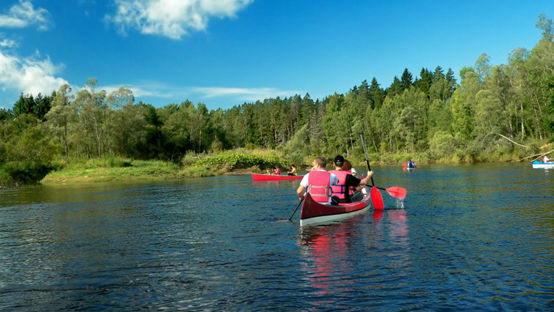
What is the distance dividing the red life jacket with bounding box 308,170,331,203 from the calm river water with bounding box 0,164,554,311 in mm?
1060

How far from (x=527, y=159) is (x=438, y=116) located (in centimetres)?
3462

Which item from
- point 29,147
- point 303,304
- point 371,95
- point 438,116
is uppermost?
point 371,95

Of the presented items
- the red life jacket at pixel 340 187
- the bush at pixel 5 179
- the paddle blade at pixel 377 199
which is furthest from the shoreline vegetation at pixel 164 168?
the red life jacket at pixel 340 187

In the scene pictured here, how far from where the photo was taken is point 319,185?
1246 cm

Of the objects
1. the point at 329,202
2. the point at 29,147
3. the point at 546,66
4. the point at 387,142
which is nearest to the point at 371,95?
the point at 387,142

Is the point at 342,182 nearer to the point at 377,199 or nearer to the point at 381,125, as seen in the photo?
the point at 377,199

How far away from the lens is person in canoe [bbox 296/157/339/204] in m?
12.3

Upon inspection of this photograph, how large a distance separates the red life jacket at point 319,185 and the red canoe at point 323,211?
1.17 feet

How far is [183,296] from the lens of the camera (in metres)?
6.40

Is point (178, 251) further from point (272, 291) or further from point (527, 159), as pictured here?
point (527, 159)

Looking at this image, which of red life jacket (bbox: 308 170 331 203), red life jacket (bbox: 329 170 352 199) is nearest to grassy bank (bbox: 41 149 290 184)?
red life jacket (bbox: 329 170 352 199)

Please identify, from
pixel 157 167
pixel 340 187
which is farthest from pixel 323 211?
pixel 157 167

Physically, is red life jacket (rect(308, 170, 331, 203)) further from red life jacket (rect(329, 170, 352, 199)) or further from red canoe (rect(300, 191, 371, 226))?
red life jacket (rect(329, 170, 352, 199))

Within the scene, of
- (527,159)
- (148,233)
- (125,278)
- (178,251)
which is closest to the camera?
(125,278)
